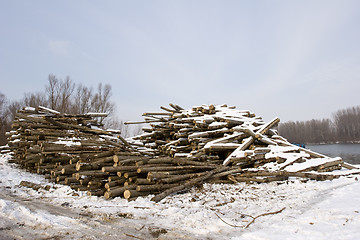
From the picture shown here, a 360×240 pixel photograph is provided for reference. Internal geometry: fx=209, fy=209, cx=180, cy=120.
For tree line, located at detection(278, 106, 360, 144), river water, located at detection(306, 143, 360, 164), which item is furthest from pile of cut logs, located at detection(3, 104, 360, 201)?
tree line, located at detection(278, 106, 360, 144)

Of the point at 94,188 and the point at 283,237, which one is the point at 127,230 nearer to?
the point at 283,237

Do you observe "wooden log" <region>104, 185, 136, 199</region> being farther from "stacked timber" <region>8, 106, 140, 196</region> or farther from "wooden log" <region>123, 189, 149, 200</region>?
"stacked timber" <region>8, 106, 140, 196</region>

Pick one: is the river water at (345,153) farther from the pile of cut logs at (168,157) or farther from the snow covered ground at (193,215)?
the snow covered ground at (193,215)

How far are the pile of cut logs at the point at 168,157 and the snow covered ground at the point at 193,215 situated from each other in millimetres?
529

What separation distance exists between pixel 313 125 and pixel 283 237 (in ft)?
297

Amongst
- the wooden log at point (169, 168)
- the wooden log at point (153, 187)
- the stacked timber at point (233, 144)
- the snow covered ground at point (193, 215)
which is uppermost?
the stacked timber at point (233, 144)

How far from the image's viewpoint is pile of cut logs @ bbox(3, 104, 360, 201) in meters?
5.50

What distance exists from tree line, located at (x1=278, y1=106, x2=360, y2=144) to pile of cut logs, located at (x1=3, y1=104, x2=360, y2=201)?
66338 millimetres

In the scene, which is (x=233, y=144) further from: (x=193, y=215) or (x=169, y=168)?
(x=193, y=215)

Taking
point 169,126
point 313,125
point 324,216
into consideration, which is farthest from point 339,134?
point 324,216

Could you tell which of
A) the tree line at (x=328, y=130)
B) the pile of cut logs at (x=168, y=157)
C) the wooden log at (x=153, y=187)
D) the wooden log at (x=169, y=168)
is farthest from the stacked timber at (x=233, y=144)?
the tree line at (x=328, y=130)

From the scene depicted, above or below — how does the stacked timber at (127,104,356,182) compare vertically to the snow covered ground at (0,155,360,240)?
above

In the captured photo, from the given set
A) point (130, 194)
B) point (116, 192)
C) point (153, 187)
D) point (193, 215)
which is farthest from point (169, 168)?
point (193, 215)

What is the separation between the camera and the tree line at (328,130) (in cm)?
6550
